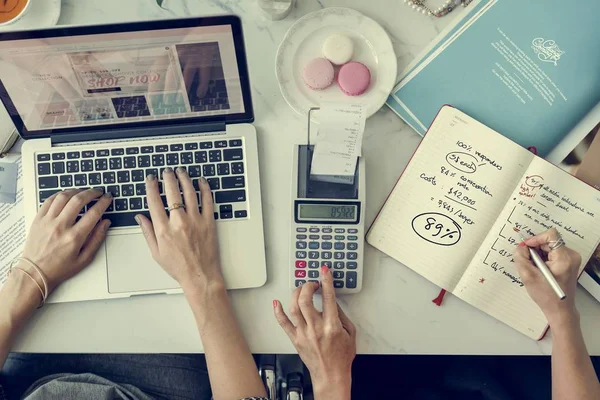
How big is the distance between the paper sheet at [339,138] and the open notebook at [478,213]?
87 mm

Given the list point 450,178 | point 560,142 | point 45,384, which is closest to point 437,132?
point 450,178

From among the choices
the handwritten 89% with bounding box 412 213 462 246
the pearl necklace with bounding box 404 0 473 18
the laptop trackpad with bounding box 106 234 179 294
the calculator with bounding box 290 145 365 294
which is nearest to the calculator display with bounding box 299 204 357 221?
the calculator with bounding box 290 145 365 294

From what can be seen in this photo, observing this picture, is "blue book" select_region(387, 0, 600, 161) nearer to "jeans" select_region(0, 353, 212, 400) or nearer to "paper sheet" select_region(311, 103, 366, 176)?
"paper sheet" select_region(311, 103, 366, 176)

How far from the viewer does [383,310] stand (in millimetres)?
711

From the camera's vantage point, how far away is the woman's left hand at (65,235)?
27.6 inches

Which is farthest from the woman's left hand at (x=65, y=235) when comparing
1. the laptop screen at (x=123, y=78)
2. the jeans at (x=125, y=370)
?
the jeans at (x=125, y=370)

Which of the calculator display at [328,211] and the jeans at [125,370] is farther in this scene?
the jeans at [125,370]

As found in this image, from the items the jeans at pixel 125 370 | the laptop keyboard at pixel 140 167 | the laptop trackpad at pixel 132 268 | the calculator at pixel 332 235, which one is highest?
the laptop keyboard at pixel 140 167

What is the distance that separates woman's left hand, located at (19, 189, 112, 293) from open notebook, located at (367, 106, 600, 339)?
388mm

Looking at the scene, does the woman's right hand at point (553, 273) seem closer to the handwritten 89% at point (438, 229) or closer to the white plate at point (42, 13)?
the handwritten 89% at point (438, 229)

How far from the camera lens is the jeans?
87cm

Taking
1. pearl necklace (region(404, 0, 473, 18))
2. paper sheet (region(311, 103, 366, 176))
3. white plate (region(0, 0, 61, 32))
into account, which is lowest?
paper sheet (region(311, 103, 366, 176))

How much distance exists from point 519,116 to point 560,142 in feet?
0.22

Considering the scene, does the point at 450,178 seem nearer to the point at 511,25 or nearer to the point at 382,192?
the point at 382,192
